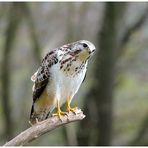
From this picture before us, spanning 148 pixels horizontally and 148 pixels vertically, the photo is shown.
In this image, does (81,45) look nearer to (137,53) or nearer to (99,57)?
(99,57)

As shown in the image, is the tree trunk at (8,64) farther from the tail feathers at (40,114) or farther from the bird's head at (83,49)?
the bird's head at (83,49)

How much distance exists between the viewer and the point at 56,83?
4.55 meters

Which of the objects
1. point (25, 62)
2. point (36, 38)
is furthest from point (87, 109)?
point (25, 62)

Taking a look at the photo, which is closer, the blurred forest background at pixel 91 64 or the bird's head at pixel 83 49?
the bird's head at pixel 83 49

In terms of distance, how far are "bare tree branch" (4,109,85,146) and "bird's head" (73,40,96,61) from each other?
464 millimetres

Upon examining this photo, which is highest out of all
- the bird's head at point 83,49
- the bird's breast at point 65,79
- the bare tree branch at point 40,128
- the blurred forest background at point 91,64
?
the bird's head at point 83,49

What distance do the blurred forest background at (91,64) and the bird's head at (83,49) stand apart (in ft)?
14.2

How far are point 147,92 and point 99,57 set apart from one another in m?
2.35

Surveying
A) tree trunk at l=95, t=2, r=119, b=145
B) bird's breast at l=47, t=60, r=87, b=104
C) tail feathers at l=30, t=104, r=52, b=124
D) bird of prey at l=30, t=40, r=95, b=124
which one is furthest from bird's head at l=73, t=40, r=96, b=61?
tree trunk at l=95, t=2, r=119, b=145

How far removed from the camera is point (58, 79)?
4492 millimetres

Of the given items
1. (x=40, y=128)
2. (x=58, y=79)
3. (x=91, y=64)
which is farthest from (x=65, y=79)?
(x=91, y=64)

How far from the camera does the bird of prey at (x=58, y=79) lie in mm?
4320

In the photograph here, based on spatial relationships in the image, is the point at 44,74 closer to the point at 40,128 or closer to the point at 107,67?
the point at 40,128

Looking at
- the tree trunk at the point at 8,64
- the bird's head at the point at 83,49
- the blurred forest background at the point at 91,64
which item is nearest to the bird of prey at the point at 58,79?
A: the bird's head at the point at 83,49
